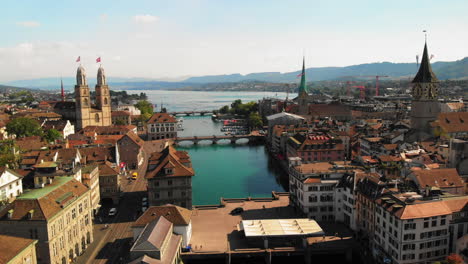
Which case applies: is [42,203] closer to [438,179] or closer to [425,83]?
[438,179]

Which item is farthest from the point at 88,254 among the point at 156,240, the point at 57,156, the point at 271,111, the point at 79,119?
the point at 271,111

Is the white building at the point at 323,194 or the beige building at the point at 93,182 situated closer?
the white building at the point at 323,194

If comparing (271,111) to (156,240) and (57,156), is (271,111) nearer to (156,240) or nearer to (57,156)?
(57,156)

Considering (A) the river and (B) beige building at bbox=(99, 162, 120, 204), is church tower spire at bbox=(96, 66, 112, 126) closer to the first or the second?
(A) the river

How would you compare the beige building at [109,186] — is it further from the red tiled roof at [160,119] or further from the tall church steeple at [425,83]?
→ the red tiled roof at [160,119]

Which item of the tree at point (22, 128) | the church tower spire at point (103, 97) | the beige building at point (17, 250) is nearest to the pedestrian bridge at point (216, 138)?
the church tower spire at point (103, 97)

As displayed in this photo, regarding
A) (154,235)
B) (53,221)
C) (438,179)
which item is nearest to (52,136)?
(53,221)
